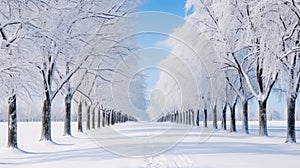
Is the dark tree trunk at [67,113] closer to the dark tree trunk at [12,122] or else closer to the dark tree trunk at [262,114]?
the dark tree trunk at [12,122]

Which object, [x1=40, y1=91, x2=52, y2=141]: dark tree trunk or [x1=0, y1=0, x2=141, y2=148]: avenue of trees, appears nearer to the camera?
[x1=0, y1=0, x2=141, y2=148]: avenue of trees

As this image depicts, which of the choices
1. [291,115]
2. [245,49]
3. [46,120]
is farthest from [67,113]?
[291,115]

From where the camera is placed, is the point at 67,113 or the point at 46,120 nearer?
the point at 46,120

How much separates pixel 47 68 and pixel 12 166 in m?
9.10

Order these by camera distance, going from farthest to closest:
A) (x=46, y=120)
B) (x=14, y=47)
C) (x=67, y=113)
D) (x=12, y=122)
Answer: (x=67, y=113), (x=46, y=120), (x=12, y=122), (x=14, y=47)

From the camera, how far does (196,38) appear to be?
28391mm

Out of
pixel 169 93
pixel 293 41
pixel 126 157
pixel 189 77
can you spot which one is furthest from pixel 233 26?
pixel 169 93

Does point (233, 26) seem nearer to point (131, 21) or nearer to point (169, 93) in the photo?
point (131, 21)

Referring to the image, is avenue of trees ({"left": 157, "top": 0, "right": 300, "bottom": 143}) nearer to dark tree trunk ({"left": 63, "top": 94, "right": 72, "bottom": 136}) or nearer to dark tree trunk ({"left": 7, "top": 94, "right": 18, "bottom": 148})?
dark tree trunk ({"left": 63, "top": 94, "right": 72, "bottom": 136})

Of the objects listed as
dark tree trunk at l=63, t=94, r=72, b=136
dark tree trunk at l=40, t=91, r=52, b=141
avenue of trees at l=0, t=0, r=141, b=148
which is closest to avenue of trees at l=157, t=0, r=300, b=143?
avenue of trees at l=0, t=0, r=141, b=148

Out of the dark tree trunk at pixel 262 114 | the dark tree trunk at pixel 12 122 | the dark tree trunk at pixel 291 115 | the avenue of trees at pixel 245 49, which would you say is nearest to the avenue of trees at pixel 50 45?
the dark tree trunk at pixel 12 122

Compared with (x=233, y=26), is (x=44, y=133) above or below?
below

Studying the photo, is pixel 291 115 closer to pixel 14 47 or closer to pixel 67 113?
pixel 14 47

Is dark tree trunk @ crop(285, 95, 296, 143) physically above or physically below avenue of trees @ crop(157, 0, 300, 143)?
below
